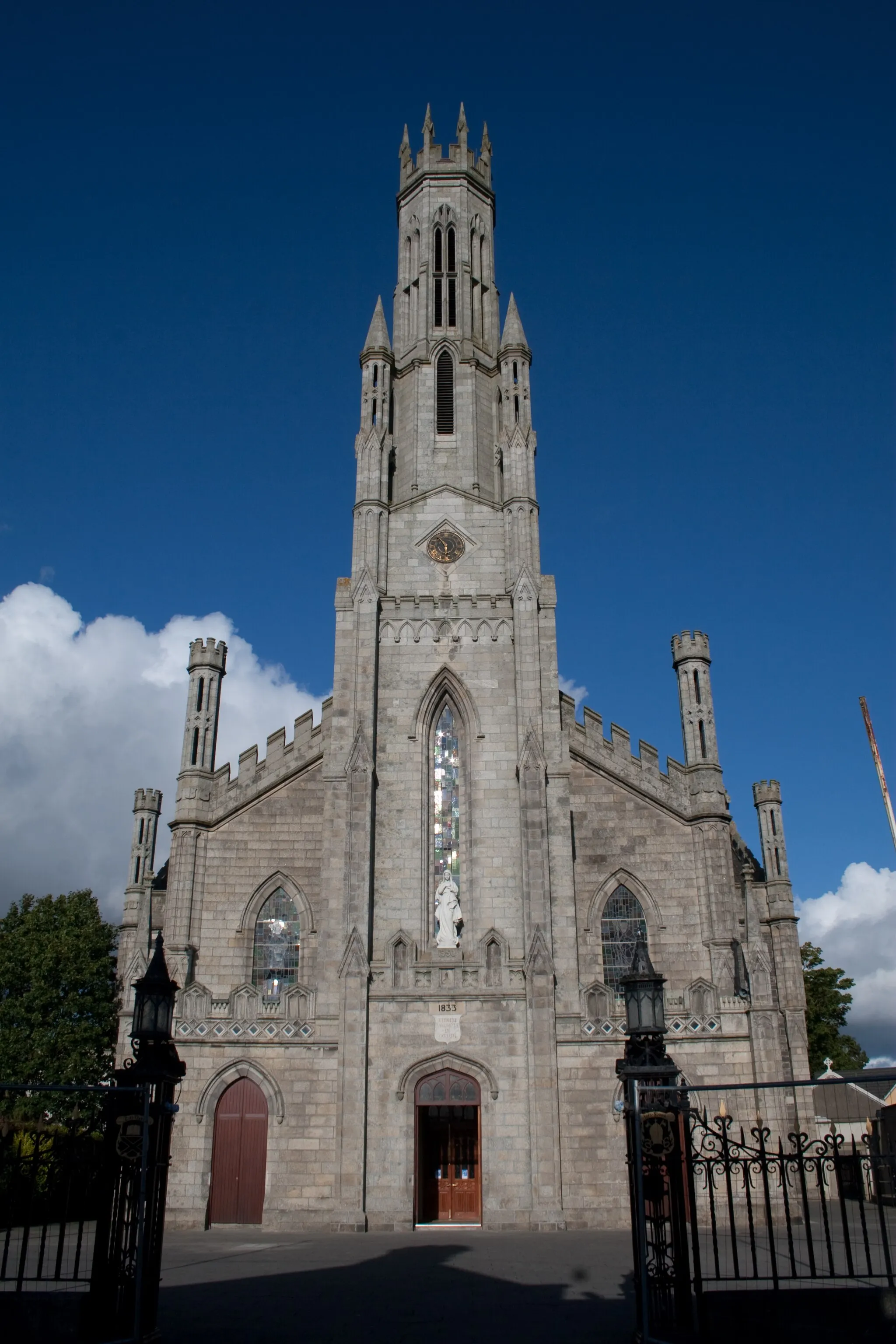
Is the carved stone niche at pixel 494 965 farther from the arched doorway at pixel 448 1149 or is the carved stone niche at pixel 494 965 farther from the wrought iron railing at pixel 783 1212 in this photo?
the wrought iron railing at pixel 783 1212

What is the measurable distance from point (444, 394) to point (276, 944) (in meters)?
19.2

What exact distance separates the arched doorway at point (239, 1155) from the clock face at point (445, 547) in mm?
15952

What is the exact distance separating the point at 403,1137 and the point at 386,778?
30.1 ft

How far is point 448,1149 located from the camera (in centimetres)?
2603

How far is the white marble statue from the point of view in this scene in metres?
27.6

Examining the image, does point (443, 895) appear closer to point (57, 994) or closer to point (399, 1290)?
point (399, 1290)

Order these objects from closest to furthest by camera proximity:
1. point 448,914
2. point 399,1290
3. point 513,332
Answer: point 399,1290 < point 448,914 < point 513,332

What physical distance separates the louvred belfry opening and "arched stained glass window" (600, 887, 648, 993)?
54.1 feet

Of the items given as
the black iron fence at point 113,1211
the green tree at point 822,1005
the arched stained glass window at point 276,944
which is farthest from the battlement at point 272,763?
the green tree at point 822,1005

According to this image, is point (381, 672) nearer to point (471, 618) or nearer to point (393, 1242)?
point (471, 618)

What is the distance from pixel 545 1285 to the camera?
15008mm

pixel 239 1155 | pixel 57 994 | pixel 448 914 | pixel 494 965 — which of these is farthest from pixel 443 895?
pixel 57 994

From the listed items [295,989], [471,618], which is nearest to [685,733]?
[471,618]

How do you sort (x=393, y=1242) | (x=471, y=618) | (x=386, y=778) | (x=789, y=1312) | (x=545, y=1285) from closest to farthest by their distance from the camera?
(x=789, y=1312), (x=545, y=1285), (x=393, y=1242), (x=386, y=778), (x=471, y=618)
